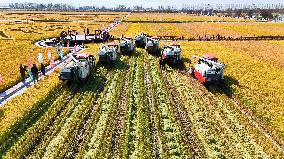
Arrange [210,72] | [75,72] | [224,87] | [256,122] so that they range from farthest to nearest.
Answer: [224,87] → [210,72] → [75,72] → [256,122]

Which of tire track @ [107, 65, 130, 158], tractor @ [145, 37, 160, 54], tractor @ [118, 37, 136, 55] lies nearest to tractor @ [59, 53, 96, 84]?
tire track @ [107, 65, 130, 158]

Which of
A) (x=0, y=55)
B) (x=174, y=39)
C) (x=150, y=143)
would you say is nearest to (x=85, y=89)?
(x=150, y=143)

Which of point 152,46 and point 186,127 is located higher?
point 152,46

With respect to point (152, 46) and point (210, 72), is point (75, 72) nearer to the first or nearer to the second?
point (210, 72)

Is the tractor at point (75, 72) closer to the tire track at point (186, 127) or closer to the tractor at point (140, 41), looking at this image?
the tire track at point (186, 127)

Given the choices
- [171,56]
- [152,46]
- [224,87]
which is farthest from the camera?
[152,46]

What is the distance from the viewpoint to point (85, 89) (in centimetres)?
2945

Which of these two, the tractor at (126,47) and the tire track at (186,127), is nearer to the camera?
the tire track at (186,127)

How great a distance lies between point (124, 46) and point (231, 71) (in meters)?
14.5

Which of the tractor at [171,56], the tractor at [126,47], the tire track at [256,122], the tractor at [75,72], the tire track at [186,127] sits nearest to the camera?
the tire track at [186,127]

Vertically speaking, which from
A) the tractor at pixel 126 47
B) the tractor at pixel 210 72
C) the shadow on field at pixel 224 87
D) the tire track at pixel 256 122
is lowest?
the tire track at pixel 256 122

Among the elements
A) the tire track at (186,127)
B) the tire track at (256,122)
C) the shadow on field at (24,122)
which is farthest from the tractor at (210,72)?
the shadow on field at (24,122)

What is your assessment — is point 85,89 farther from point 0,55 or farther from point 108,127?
point 0,55

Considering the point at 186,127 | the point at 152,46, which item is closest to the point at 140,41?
the point at 152,46
